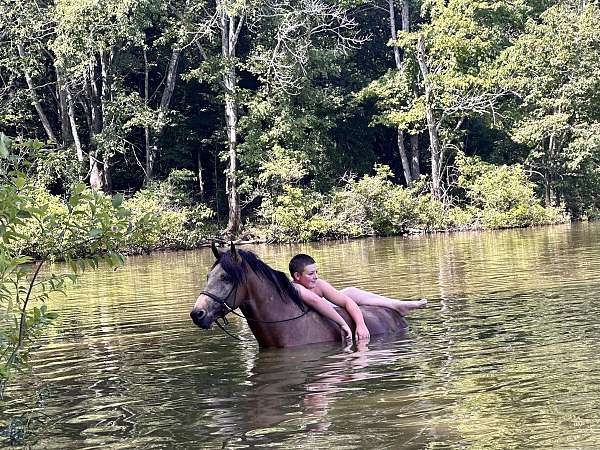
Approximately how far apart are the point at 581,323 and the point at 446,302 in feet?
11.4

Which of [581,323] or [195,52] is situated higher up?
[195,52]

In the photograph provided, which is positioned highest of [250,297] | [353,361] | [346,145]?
[346,145]

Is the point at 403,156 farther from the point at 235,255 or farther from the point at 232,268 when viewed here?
the point at 232,268

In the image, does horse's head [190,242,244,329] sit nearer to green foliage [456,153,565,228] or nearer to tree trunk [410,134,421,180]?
green foliage [456,153,565,228]

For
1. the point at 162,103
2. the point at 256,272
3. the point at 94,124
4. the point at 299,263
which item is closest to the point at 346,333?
the point at 299,263

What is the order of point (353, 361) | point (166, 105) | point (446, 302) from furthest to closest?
1. point (166, 105)
2. point (446, 302)
3. point (353, 361)

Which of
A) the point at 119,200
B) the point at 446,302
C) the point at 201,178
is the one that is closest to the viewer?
the point at 119,200

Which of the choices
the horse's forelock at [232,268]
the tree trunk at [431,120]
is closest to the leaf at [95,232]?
the horse's forelock at [232,268]

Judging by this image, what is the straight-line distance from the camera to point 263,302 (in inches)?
380

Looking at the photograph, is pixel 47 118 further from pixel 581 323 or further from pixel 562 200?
pixel 581 323

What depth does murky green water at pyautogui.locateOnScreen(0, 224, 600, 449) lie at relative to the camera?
5.78 m

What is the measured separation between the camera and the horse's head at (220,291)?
8.87 meters

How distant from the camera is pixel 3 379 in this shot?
643cm

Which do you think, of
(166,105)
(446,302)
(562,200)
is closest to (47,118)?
(166,105)
